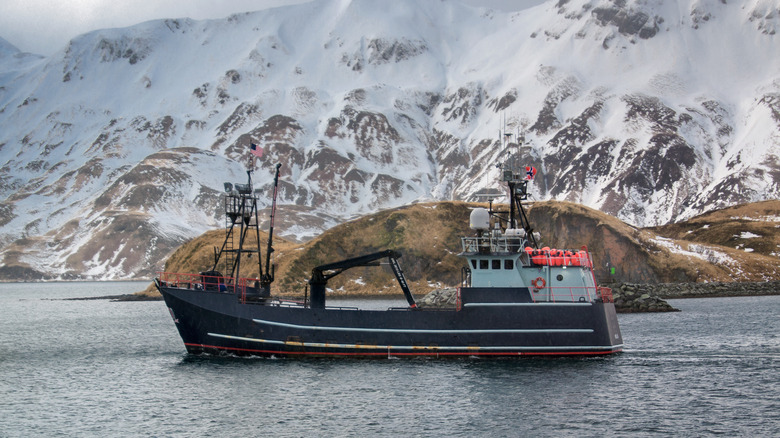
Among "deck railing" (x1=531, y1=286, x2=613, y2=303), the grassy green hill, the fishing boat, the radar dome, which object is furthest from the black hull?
the grassy green hill

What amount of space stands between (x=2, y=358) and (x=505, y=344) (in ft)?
123

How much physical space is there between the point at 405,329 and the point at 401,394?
731 centimetres

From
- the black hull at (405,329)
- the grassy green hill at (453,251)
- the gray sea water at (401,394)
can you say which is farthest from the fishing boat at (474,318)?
the grassy green hill at (453,251)

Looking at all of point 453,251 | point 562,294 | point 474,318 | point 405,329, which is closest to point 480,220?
point 474,318

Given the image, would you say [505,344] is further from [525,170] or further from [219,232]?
[219,232]

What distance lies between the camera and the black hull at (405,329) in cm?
4494

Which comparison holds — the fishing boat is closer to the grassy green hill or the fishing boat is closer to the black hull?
the black hull

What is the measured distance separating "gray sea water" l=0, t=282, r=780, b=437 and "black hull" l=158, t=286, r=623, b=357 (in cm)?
94

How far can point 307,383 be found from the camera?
4150 centimetres

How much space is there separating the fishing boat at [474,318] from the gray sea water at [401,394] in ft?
3.42

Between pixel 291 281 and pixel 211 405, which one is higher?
pixel 291 281

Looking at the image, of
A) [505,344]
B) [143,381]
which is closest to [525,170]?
[505,344]

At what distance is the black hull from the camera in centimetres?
4494

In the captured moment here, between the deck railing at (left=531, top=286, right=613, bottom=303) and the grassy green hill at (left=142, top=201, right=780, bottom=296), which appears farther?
the grassy green hill at (left=142, top=201, right=780, bottom=296)
